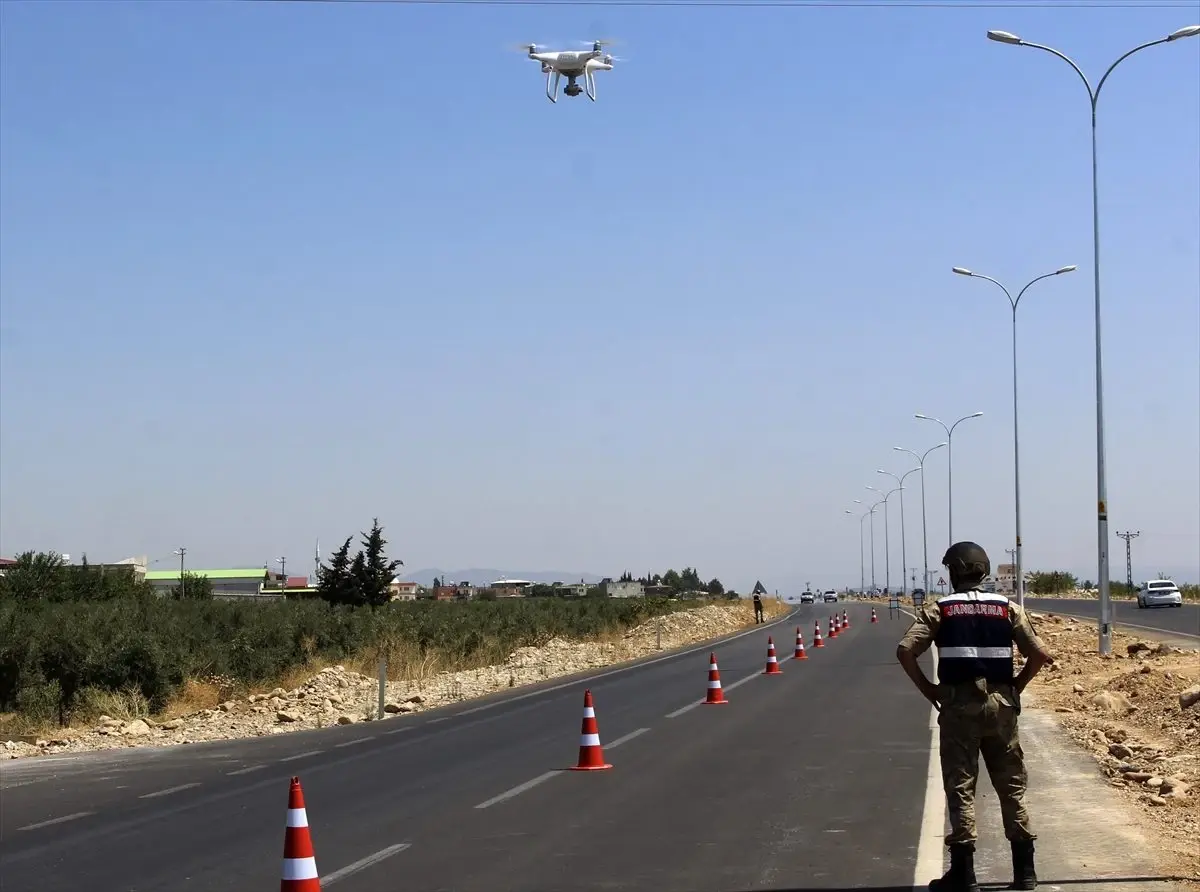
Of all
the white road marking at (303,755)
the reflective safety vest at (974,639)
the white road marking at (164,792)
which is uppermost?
the reflective safety vest at (974,639)

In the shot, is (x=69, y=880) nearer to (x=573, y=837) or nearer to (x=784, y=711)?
(x=573, y=837)

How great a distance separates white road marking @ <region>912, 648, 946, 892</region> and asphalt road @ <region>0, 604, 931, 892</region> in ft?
0.33

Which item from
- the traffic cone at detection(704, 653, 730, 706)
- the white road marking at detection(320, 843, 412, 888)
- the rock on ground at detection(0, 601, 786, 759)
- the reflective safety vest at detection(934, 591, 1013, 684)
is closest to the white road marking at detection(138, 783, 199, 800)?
the white road marking at detection(320, 843, 412, 888)

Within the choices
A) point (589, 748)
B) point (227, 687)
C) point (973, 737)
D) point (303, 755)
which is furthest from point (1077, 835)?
point (227, 687)

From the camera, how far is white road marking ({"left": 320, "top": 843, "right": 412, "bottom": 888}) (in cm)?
998

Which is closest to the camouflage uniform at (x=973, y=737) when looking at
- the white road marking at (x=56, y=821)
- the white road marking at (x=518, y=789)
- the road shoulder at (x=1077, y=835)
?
the road shoulder at (x=1077, y=835)

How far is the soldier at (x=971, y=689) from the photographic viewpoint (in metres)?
8.15

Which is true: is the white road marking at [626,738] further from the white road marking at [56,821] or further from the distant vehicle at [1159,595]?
the distant vehicle at [1159,595]

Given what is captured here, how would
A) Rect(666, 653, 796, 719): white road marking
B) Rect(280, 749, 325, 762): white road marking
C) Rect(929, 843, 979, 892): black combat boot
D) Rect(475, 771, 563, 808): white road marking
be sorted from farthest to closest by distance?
Rect(666, 653, 796, 719): white road marking < Rect(280, 749, 325, 762): white road marking < Rect(475, 771, 563, 808): white road marking < Rect(929, 843, 979, 892): black combat boot

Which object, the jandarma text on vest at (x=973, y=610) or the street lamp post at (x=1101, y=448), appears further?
the street lamp post at (x=1101, y=448)

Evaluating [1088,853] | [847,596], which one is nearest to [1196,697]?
[1088,853]

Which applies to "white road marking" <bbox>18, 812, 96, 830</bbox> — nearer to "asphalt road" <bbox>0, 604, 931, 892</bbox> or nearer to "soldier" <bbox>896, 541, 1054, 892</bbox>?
"asphalt road" <bbox>0, 604, 931, 892</bbox>

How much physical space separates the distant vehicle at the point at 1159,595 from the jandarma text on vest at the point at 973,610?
6935cm

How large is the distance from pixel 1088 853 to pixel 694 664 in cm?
2942
